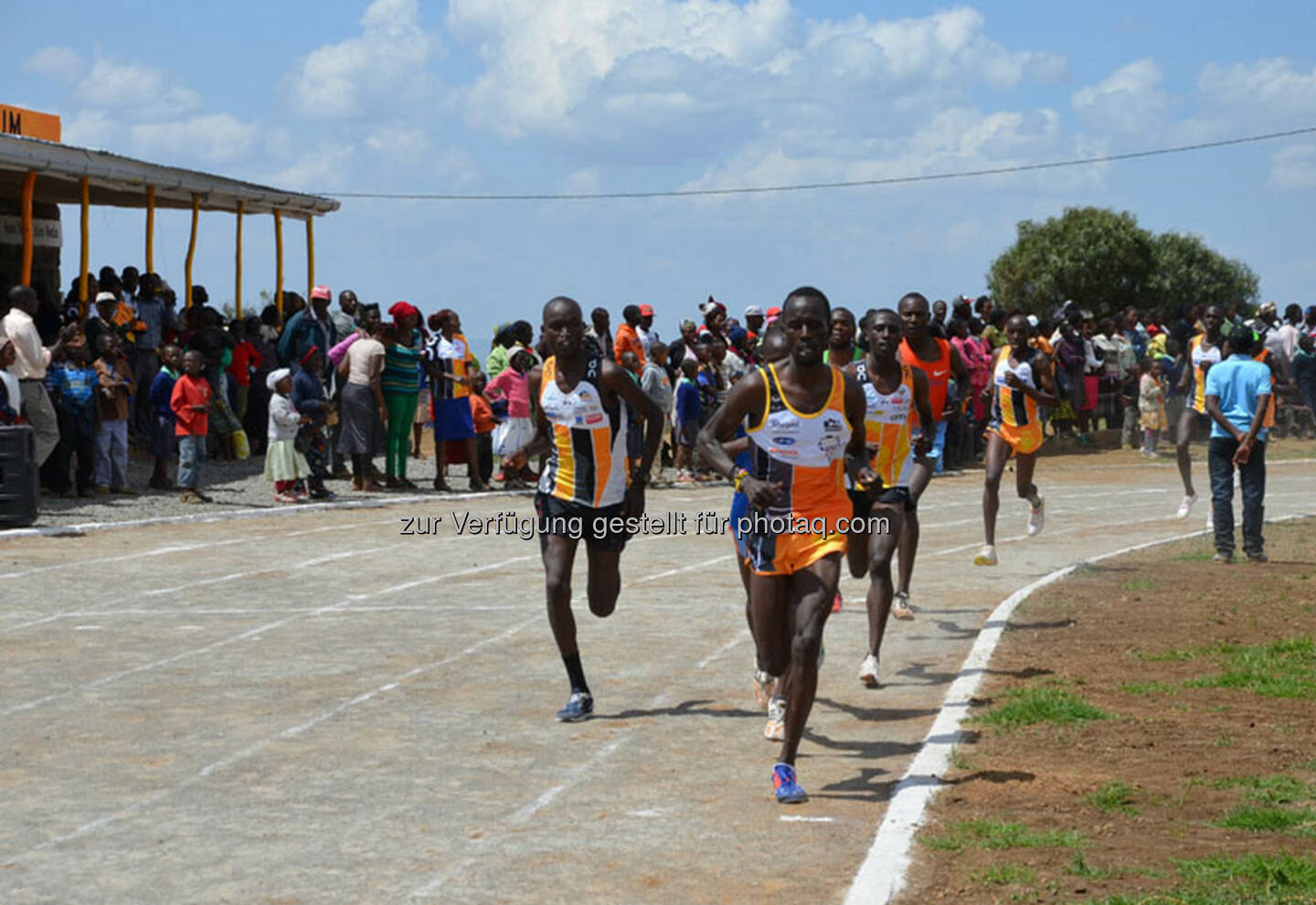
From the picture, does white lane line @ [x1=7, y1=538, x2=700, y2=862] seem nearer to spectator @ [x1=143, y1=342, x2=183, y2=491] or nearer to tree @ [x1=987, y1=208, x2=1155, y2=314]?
spectator @ [x1=143, y1=342, x2=183, y2=491]

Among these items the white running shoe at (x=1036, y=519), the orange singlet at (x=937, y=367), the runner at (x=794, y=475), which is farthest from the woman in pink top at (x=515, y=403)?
the runner at (x=794, y=475)

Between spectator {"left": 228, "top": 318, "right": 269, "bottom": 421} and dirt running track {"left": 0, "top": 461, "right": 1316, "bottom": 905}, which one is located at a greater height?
spectator {"left": 228, "top": 318, "right": 269, "bottom": 421}

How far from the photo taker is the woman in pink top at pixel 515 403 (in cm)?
2142

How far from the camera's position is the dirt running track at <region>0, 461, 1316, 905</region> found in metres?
6.28

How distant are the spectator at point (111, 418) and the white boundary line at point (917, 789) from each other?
11412 mm

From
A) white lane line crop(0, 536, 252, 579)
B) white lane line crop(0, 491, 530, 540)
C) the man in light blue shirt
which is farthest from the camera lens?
white lane line crop(0, 491, 530, 540)

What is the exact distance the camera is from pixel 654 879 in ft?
20.1

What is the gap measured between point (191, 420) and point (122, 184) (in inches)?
218

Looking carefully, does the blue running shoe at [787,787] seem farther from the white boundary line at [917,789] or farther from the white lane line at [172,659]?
the white lane line at [172,659]

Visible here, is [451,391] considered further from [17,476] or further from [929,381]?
[929,381]

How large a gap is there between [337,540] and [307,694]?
7609 mm

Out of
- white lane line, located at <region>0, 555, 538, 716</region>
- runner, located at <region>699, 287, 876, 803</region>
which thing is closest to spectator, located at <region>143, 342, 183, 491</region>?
white lane line, located at <region>0, 555, 538, 716</region>

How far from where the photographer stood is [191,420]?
1955cm

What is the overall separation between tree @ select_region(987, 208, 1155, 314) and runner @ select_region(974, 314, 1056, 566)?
44145 millimetres
